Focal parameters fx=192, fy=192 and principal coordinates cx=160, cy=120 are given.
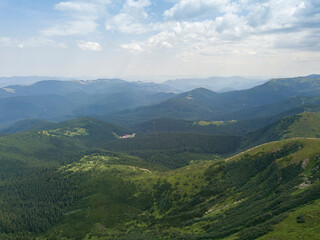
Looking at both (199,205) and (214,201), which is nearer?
(214,201)

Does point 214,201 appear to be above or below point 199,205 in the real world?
above

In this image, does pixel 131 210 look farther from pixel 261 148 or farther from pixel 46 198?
pixel 261 148

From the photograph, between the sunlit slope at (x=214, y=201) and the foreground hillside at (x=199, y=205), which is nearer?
the foreground hillside at (x=199, y=205)

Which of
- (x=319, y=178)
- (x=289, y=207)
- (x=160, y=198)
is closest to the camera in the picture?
(x=289, y=207)

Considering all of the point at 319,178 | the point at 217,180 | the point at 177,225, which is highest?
the point at 319,178

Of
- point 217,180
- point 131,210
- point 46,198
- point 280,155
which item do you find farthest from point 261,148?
point 46,198

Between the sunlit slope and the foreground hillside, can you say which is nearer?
the foreground hillside

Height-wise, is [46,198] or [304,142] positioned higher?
[304,142]

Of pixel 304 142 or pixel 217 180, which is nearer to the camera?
pixel 304 142
